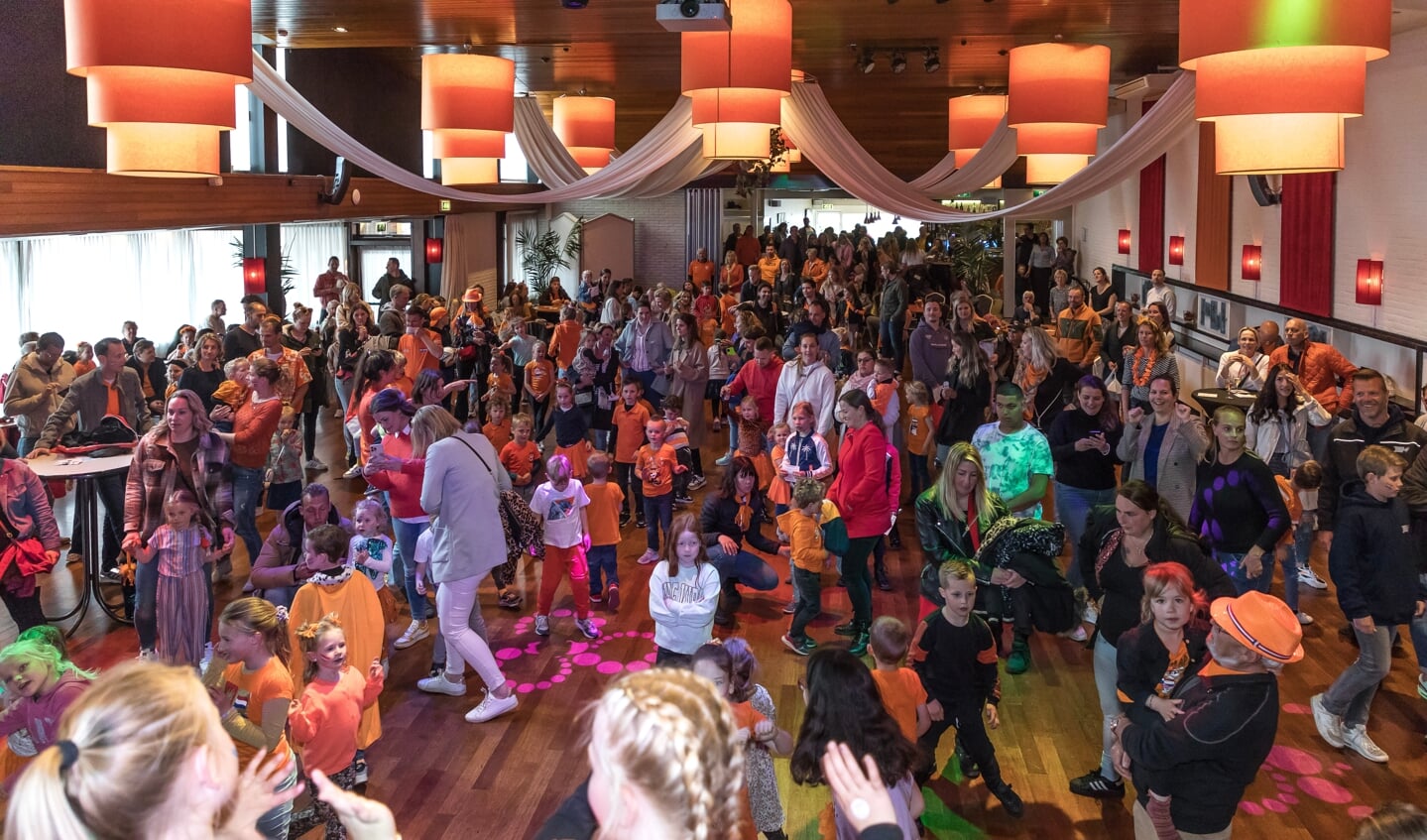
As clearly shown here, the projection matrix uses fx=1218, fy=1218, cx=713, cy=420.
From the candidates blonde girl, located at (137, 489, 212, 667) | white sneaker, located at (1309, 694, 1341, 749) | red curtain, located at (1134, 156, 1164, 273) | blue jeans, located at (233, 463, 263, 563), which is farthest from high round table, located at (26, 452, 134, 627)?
red curtain, located at (1134, 156, 1164, 273)

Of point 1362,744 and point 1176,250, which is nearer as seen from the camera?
point 1362,744

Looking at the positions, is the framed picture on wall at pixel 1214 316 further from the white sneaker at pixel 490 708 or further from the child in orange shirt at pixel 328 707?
the child in orange shirt at pixel 328 707

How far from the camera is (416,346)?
9.91m

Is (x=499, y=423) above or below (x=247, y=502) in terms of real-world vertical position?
above

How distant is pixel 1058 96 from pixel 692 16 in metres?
2.44

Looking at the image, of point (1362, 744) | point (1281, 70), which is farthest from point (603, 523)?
point (1281, 70)

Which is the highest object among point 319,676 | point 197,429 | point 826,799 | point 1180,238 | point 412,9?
point 412,9

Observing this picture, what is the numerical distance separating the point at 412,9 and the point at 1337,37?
6.80 metres

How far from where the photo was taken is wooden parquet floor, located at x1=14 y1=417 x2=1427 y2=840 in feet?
15.1

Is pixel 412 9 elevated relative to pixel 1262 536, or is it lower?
elevated

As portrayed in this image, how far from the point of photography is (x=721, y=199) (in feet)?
78.6

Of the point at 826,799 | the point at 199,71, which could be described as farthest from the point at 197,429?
the point at 826,799

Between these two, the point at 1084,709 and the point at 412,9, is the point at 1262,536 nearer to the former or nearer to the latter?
the point at 1084,709

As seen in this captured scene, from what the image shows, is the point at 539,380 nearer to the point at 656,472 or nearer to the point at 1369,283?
the point at 656,472
